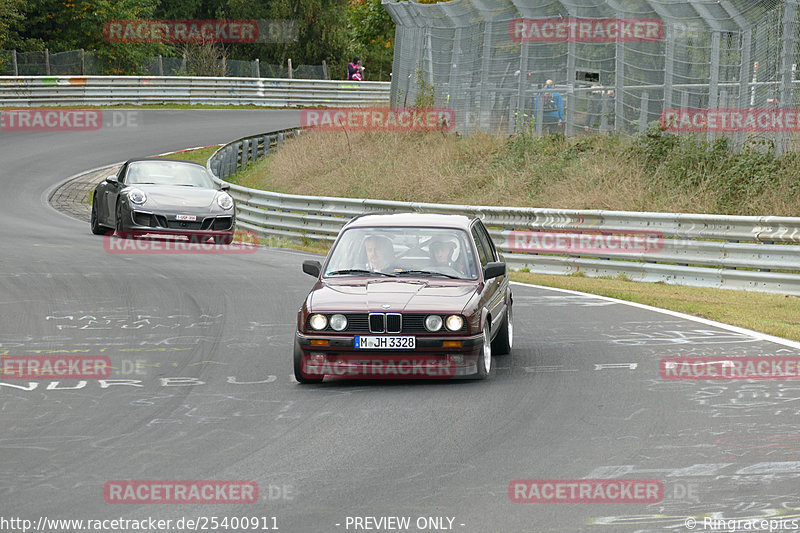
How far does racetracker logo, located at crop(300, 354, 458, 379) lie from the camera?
30.3 feet

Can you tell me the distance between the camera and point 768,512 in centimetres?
590

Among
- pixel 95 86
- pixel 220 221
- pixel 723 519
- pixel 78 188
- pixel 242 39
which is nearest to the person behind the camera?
pixel 723 519

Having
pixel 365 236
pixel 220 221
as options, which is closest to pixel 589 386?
pixel 365 236

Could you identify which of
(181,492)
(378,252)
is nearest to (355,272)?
(378,252)

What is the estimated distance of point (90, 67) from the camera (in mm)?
51688

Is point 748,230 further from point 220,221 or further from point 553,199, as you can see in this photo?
point 220,221

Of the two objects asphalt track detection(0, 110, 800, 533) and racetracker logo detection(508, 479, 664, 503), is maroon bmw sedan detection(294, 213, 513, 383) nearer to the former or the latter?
asphalt track detection(0, 110, 800, 533)

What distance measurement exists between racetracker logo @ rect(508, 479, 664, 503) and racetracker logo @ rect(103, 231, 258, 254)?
1377 cm

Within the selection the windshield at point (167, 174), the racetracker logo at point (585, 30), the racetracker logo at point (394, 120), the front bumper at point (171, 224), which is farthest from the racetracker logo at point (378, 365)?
the racetracker logo at point (394, 120)

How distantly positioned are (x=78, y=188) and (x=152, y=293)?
18.1 metres

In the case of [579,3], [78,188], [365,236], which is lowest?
[78,188]

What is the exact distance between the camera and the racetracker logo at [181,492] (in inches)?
243

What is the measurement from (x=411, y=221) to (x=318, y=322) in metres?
1.77

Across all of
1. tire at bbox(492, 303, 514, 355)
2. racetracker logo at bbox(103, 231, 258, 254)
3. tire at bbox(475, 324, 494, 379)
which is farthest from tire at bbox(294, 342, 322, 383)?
racetracker logo at bbox(103, 231, 258, 254)
